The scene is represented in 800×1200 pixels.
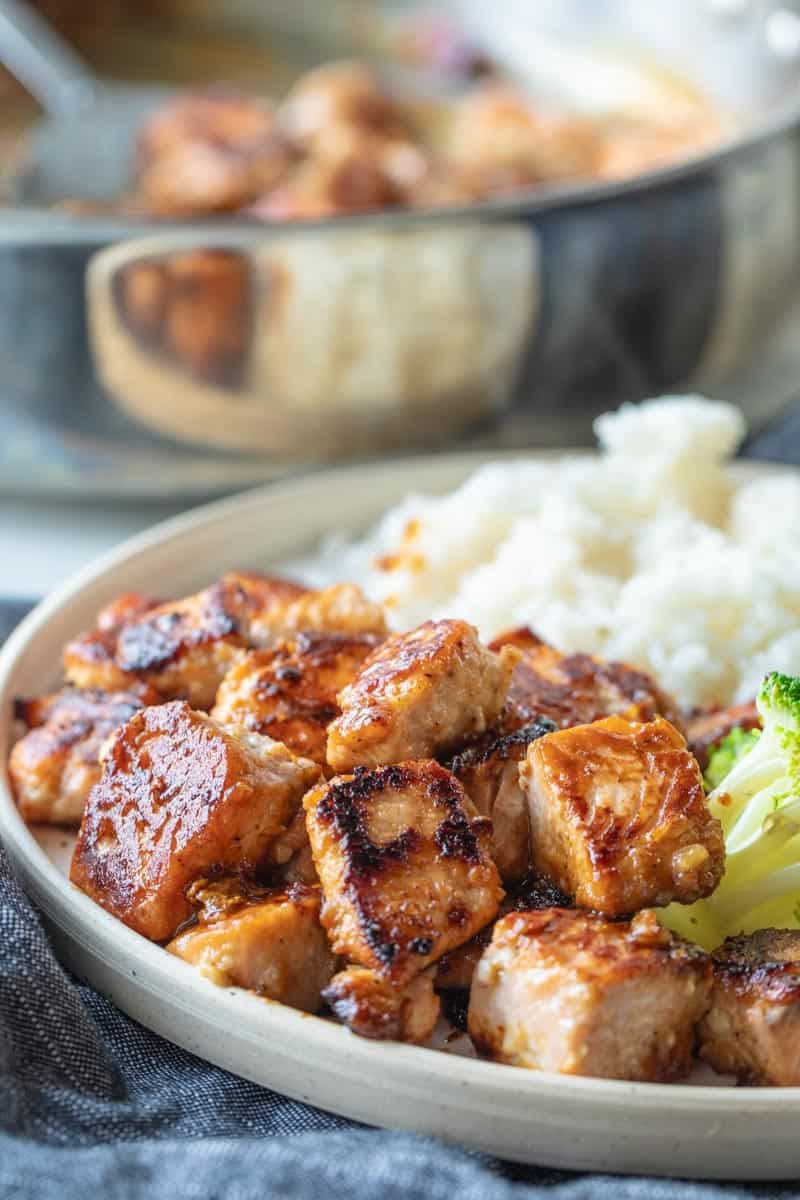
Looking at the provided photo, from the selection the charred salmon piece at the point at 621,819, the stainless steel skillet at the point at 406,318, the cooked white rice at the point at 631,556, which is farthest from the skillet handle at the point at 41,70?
the charred salmon piece at the point at 621,819

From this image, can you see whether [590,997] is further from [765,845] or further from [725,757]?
[725,757]

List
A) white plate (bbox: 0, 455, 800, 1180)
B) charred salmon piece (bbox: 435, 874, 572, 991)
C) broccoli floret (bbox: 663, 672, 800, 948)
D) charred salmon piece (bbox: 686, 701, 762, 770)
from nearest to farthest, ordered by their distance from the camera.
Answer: white plate (bbox: 0, 455, 800, 1180) < charred salmon piece (bbox: 435, 874, 572, 991) < broccoli floret (bbox: 663, 672, 800, 948) < charred salmon piece (bbox: 686, 701, 762, 770)

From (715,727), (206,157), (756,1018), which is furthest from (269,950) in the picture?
(206,157)

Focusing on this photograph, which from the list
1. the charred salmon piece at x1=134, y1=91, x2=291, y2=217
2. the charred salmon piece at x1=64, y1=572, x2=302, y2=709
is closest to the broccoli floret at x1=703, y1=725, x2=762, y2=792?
the charred salmon piece at x1=64, y1=572, x2=302, y2=709

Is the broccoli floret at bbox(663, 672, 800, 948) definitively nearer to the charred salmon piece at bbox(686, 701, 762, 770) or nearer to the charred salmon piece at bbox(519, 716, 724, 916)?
the charred salmon piece at bbox(519, 716, 724, 916)

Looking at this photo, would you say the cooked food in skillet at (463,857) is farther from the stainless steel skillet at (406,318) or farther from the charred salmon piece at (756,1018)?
the stainless steel skillet at (406,318)
